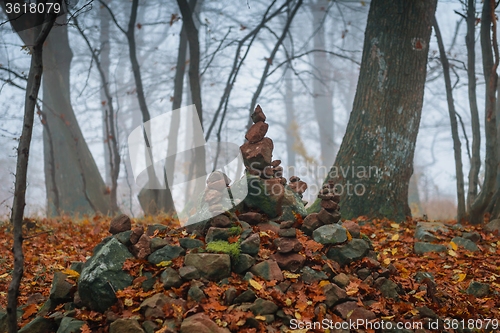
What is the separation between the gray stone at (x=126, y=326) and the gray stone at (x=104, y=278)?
30 cm

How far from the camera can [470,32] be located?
24.0 feet

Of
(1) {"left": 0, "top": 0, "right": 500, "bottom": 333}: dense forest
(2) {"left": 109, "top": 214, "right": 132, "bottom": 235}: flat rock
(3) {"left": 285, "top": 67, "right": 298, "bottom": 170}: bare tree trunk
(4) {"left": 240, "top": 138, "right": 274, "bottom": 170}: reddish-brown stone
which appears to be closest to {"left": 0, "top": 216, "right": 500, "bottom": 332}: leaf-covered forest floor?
(1) {"left": 0, "top": 0, "right": 500, "bottom": 333}: dense forest

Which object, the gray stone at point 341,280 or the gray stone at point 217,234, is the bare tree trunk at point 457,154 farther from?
A: the gray stone at point 217,234

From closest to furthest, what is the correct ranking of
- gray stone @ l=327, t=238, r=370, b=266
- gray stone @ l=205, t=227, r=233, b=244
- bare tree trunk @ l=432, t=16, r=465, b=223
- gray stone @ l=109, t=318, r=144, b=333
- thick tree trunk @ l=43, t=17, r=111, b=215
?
gray stone @ l=109, t=318, r=144, b=333 < gray stone @ l=205, t=227, r=233, b=244 < gray stone @ l=327, t=238, r=370, b=266 < bare tree trunk @ l=432, t=16, r=465, b=223 < thick tree trunk @ l=43, t=17, r=111, b=215

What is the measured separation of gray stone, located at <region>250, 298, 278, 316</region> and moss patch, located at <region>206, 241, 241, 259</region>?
0.51 meters

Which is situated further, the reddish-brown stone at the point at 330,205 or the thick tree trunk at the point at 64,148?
the thick tree trunk at the point at 64,148

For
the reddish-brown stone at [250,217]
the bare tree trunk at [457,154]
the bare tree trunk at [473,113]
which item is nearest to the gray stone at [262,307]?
the reddish-brown stone at [250,217]

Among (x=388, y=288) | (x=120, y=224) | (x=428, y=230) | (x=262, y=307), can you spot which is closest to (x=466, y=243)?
(x=428, y=230)

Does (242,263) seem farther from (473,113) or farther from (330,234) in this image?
(473,113)

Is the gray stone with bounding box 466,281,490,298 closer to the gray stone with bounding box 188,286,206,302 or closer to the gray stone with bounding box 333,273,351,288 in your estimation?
the gray stone with bounding box 333,273,351,288

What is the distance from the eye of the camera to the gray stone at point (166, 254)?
3711mm

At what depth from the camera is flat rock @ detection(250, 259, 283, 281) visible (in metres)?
3.59

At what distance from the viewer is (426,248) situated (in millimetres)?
5191
